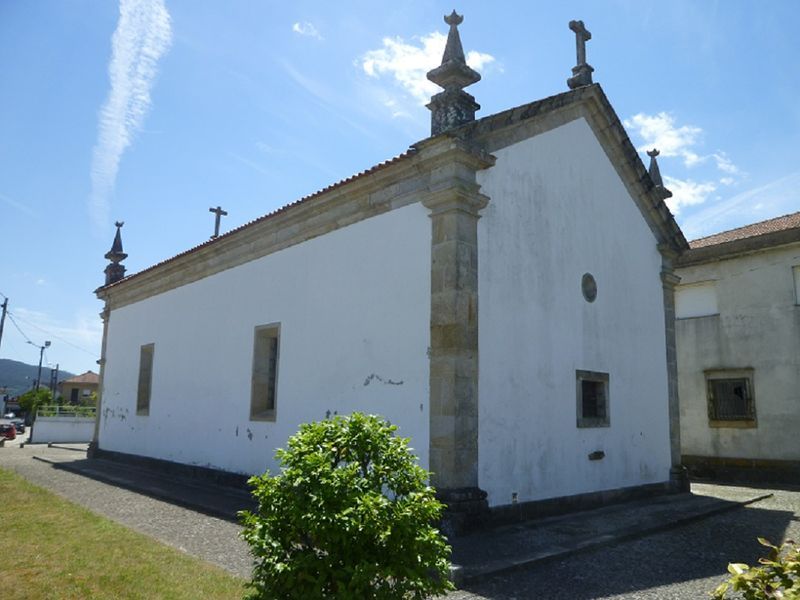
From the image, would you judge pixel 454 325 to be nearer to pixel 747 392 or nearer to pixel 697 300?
pixel 747 392

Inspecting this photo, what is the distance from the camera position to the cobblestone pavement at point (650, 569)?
5.34 meters

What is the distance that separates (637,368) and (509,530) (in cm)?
513

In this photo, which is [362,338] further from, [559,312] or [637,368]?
[637,368]

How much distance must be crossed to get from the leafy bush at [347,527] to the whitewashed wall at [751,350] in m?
14.3

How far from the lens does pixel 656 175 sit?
1347 cm

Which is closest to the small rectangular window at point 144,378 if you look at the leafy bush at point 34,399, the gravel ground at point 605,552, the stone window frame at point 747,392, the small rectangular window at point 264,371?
the gravel ground at point 605,552

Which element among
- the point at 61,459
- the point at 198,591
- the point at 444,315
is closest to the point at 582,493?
the point at 444,315

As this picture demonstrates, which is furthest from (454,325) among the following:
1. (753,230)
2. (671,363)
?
(753,230)

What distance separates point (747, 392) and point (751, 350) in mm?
1089

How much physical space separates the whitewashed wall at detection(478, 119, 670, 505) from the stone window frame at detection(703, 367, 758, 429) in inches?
199

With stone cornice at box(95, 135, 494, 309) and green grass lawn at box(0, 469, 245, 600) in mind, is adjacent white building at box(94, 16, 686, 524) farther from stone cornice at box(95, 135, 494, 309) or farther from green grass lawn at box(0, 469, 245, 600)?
green grass lawn at box(0, 469, 245, 600)

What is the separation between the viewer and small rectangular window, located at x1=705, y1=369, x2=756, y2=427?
15.6m

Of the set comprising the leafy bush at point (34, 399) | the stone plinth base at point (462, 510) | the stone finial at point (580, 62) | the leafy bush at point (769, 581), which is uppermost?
the stone finial at point (580, 62)

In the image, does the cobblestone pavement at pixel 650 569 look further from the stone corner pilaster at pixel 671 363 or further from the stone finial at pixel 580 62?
the stone finial at pixel 580 62
